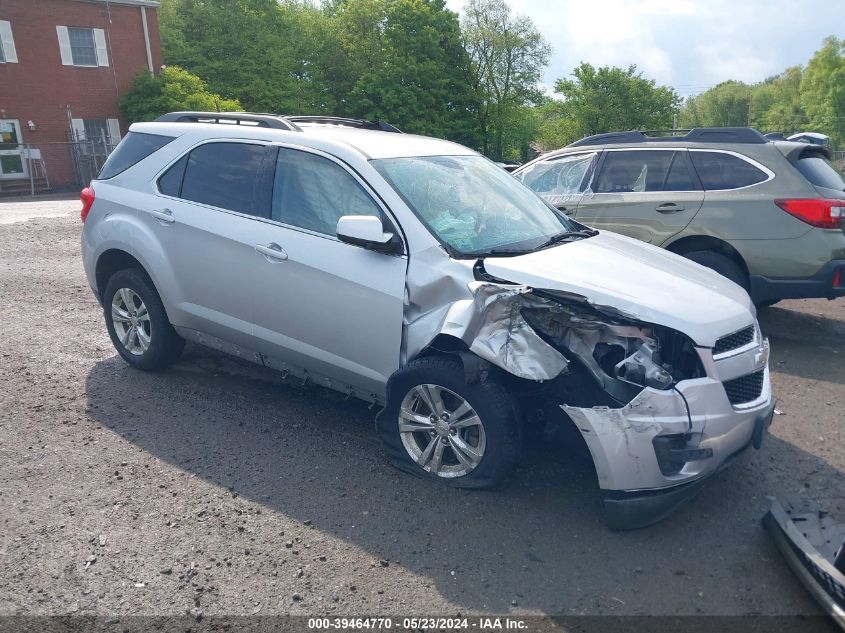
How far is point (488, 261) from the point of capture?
394 centimetres

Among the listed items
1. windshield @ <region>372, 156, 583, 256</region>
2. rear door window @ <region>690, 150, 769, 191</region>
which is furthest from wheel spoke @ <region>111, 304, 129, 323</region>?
rear door window @ <region>690, 150, 769, 191</region>

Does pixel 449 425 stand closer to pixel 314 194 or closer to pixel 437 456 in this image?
pixel 437 456

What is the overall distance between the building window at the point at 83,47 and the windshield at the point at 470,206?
31792 millimetres

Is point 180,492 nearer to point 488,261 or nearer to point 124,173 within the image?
point 488,261

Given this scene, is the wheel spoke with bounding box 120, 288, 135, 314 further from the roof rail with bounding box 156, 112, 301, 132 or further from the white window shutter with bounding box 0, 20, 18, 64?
the white window shutter with bounding box 0, 20, 18, 64

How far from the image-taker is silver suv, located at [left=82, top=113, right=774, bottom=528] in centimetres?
347

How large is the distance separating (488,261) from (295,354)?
1453mm

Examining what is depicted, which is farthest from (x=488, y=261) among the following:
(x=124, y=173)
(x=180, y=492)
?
(x=124, y=173)

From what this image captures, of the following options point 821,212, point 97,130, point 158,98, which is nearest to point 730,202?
point 821,212

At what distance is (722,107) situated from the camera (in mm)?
116688

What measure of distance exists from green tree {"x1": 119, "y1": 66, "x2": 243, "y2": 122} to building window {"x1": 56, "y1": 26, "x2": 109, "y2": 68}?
175 centimetres

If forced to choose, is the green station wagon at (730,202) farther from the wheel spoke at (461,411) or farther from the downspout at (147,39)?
the downspout at (147,39)

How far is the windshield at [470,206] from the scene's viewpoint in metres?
4.19

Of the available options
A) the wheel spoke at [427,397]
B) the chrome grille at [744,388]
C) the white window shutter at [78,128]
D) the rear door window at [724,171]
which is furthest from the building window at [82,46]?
the chrome grille at [744,388]
